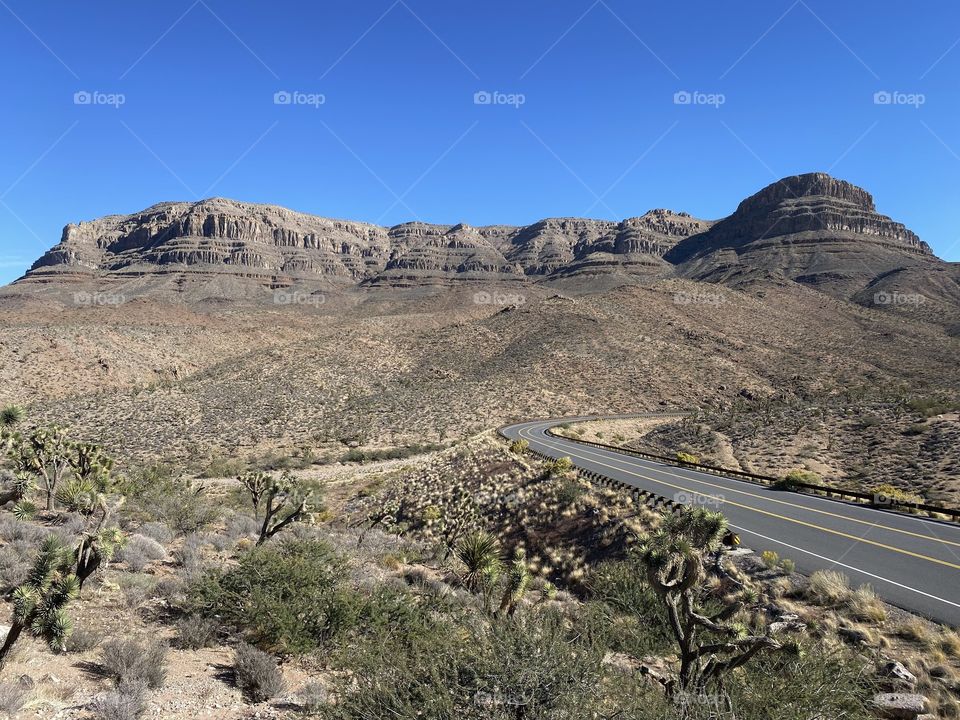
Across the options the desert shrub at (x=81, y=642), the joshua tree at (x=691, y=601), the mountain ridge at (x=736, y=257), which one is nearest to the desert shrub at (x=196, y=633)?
the desert shrub at (x=81, y=642)

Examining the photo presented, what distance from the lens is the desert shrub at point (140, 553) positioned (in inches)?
464

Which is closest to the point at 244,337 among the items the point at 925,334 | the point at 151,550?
the point at 151,550

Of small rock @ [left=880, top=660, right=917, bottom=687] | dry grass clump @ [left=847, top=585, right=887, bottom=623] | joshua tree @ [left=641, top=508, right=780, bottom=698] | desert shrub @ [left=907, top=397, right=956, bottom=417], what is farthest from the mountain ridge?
joshua tree @ [left=641, top=508, right=780, bottom=698]

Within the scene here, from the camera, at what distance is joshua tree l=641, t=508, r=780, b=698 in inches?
226

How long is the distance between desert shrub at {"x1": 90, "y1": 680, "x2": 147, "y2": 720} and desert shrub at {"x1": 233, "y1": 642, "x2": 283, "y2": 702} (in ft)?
3.85

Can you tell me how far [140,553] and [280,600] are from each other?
18.2 feet

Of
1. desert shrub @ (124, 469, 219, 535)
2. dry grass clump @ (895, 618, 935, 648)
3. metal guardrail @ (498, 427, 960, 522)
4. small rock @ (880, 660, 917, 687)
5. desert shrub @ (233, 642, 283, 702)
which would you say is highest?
metal guardrail @ (498, 427, 960, 522)

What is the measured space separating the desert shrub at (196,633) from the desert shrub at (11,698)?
249 cm

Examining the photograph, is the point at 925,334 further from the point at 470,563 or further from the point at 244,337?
the point at 244,337

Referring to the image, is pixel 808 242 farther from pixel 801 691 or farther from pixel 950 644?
pixel 801 691

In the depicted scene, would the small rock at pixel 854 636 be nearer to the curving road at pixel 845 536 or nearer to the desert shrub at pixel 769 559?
the curving road at pixel 845 536

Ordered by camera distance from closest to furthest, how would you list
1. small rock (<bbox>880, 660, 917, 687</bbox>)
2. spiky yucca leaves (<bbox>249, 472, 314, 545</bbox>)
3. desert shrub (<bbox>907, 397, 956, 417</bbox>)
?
small rock (<bbox>880, 660, 917, 687</bbox>)
spiky yucca leaves (<bbox>249, 472, 314, 545</bbox>)
desert shrub (<bbox>907, 397, 956, 417</bbox>)

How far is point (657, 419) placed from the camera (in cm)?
5497

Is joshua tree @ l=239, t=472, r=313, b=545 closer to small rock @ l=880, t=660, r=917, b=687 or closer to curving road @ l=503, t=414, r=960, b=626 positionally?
curving road @ l=503, t=414, r=960, b=626
